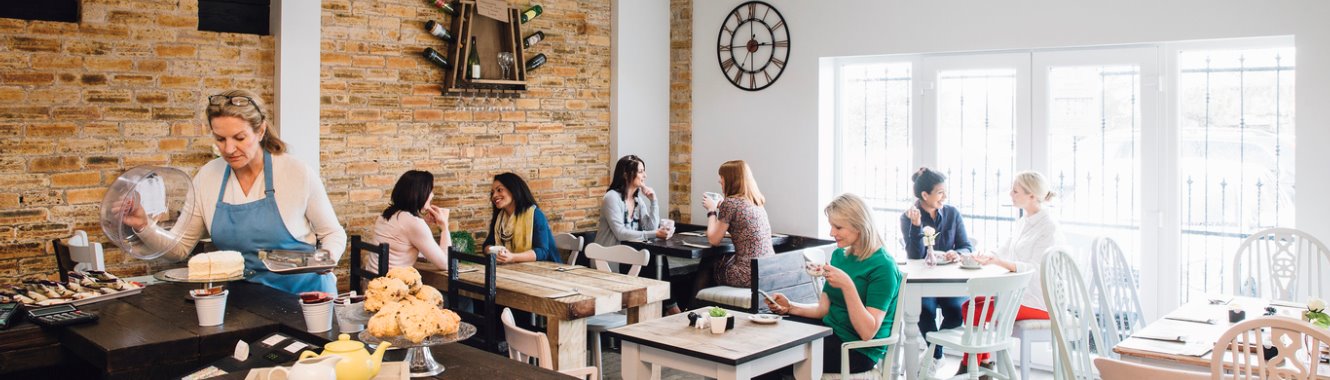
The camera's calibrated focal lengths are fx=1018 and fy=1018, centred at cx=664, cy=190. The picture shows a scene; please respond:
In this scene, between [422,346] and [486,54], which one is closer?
[422,346]

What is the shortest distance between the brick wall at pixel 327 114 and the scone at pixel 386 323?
10.5 feet

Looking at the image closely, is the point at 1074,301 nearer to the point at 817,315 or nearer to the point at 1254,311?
the point at 1254,311

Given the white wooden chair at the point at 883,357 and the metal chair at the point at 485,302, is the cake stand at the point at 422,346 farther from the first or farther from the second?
the white wooden chair at the point at 883,357

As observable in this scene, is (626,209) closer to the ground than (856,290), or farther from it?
farther from it

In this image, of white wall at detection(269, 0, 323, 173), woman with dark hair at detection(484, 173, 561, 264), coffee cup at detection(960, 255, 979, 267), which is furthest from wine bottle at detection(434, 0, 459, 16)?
coffee cup at detection(960, 255, 979, 267)

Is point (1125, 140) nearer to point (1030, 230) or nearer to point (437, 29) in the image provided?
point (1030, 230)

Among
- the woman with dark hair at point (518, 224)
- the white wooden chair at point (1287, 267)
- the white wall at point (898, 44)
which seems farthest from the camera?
the woman with dark hair at point (518, 224)

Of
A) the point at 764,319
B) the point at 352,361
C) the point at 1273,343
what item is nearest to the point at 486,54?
the point at 764,319

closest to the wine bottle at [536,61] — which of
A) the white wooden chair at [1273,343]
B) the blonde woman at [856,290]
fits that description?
the blonde woman at [856,290]

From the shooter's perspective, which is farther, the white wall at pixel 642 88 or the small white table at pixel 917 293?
the white wall at pixel 642 88

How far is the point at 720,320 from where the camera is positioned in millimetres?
3633

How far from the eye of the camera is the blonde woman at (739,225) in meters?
5.75

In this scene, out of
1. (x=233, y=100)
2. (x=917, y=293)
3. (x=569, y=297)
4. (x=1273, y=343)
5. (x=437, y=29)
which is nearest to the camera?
(x=1273, y=343)

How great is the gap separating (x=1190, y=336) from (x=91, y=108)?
4.83 metres
